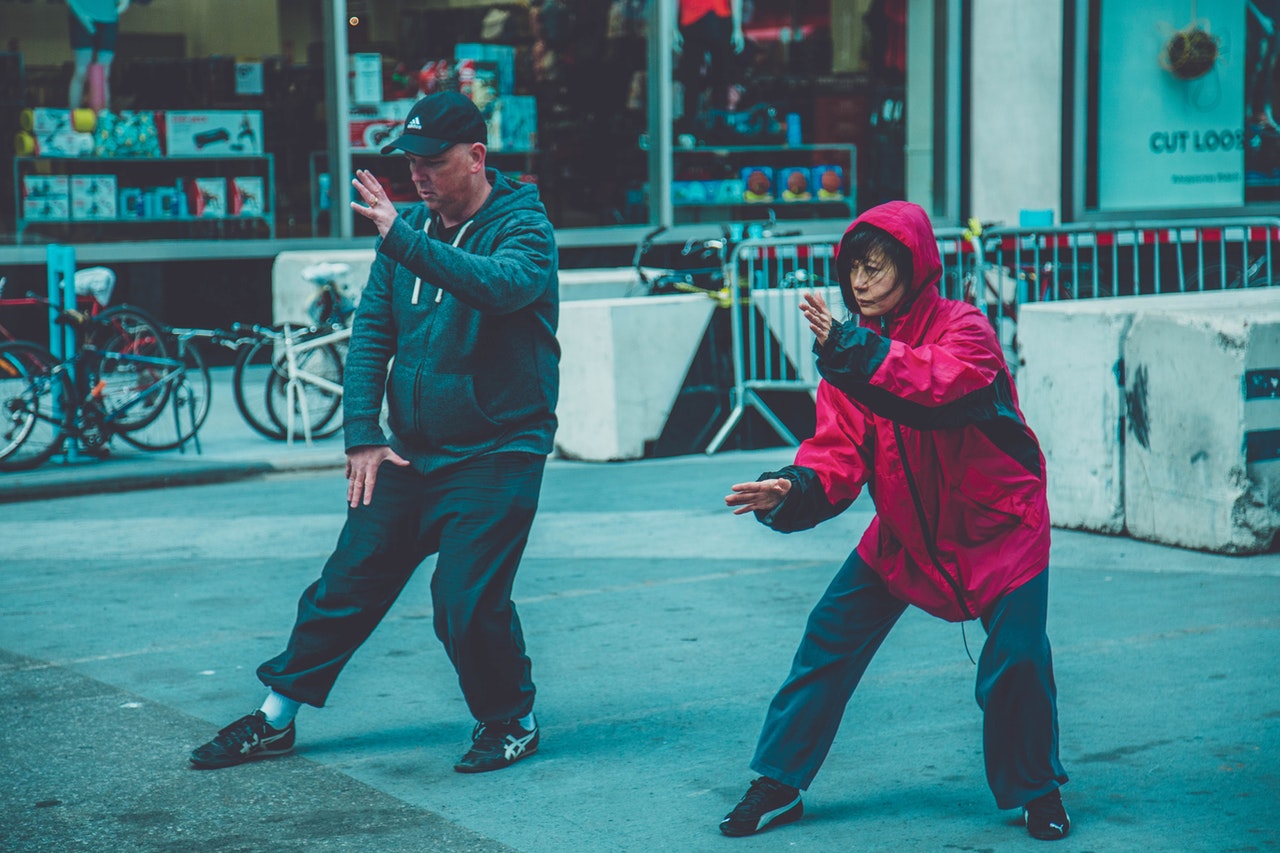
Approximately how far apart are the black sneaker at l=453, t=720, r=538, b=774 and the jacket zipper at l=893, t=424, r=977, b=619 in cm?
139

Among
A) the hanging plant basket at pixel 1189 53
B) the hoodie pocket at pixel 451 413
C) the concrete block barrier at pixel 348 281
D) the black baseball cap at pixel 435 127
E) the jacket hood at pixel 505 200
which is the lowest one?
the hoodie pocket at pixel 451 413

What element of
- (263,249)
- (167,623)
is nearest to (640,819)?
(167,623)

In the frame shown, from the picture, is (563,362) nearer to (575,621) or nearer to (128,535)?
(128,535)

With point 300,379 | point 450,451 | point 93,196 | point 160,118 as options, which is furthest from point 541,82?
point 450,451

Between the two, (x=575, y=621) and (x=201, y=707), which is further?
(x=575, y=621)

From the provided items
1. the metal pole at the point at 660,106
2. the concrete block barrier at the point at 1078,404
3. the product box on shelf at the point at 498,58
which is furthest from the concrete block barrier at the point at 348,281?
the concrete block barrier at the point at 1078,404

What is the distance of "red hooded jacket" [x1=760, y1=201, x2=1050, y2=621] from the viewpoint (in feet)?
13.5

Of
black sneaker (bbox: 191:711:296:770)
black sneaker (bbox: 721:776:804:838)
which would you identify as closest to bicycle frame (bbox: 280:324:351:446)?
black sneaker (bbox: 191:711:296:770)

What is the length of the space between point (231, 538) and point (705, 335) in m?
3.72

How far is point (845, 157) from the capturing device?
18.1 metres

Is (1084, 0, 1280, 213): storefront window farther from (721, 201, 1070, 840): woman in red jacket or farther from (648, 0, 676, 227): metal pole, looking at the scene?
(721, 201, 1070, 840): woman in red jacket

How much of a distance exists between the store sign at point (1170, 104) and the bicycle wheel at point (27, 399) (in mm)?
12130

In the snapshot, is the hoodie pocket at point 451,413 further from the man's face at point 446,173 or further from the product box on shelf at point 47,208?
the product box on shelf at point 47,208

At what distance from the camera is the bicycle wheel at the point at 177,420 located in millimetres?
10906
